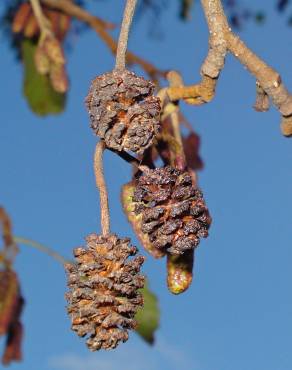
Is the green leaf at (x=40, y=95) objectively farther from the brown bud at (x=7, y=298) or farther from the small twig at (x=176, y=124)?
the small twig at (x=176, y=124)

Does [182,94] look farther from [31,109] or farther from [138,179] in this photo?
[31,109]

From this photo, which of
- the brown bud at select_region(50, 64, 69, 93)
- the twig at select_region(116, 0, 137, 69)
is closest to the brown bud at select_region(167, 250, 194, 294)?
the twig at select_region(116, 0, 137, 69)

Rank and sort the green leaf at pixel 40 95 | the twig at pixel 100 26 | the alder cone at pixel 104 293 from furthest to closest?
the green leaf at pixel 40 95
the twig at pixel 100 26
the alder cone at pixel 104 293

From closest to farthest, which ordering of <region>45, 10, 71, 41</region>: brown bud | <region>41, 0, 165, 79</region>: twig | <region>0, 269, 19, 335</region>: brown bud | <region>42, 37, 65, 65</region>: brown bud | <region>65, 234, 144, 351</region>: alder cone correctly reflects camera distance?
<region>65, 234, 144, 351</region>: alder cone → <region>42, 37, 65, 65</region>: brown bud → <region>41, 0, 165, 79</region>: twig → <region>0, 269, 19, 335</region>: brown bud → <region>45, 10, 71, 41</region>: brown bud

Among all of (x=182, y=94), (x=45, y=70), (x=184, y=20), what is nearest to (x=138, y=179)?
(x=182, y=94)

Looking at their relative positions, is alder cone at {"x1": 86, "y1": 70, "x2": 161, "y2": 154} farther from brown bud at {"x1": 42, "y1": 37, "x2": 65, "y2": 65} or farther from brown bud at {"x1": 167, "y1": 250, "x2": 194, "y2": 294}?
brown bud at {"x1": 42, "y1": 37, "x2": 65, "y2": 65}

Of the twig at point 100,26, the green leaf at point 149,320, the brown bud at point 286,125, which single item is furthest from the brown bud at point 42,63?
the green leaf at point 149,320
